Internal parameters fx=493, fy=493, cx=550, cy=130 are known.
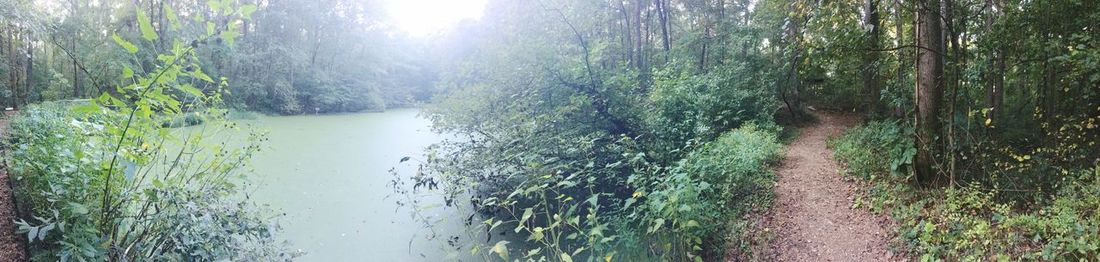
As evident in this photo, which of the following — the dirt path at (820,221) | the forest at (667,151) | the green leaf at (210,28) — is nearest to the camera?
the green leaf at (210,28)

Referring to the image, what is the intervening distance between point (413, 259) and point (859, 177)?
13.3ft

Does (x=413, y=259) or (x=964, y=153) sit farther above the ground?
(x=964, y=153)

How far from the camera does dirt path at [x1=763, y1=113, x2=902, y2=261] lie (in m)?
3.40

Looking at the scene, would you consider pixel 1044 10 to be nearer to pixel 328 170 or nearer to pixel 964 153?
pixel 964 153

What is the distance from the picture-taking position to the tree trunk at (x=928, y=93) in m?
3.60

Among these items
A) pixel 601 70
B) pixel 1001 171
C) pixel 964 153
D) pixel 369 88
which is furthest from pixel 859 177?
pixel 369 88

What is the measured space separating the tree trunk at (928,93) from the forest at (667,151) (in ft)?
0.06

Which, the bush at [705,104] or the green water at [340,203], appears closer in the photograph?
the green water at [340,203]

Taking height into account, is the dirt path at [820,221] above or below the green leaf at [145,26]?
below

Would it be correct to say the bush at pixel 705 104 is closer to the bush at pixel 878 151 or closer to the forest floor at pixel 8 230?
the bush at pixel 878 151

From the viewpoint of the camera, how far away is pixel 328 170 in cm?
770

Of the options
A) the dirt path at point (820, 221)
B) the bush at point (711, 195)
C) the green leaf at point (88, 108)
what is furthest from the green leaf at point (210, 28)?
the dirt path at point (820, 221)

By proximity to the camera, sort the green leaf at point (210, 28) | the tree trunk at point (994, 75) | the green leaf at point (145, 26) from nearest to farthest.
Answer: the green leaf at point (145, 26), the green leaf at point (210, 28), the tree trunk at point (994, 75)

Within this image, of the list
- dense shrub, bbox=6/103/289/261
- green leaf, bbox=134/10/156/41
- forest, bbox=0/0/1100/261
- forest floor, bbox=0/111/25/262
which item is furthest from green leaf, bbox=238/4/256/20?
forest floor, bbox=0/111/25/262
